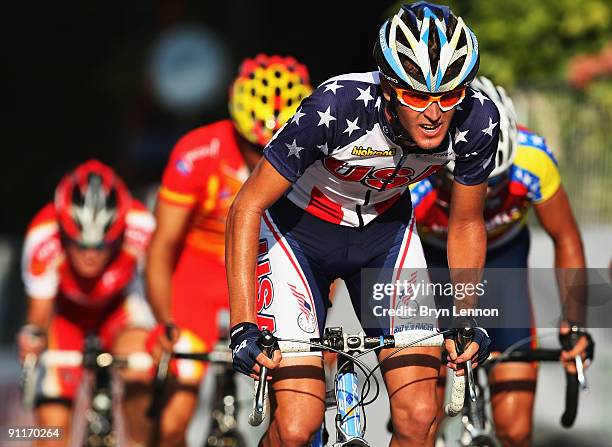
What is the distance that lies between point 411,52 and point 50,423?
4.39 meters

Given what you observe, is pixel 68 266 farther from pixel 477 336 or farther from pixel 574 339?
pixel 477 336

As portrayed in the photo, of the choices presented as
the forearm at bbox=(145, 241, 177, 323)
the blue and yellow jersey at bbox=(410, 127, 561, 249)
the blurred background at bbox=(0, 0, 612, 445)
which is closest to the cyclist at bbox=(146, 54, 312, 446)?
the forearm at bbox=(145, 241, 177, 323)

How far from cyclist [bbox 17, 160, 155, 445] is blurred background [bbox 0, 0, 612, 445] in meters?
3.00

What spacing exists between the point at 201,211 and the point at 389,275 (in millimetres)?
2550

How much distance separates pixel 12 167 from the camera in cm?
2356

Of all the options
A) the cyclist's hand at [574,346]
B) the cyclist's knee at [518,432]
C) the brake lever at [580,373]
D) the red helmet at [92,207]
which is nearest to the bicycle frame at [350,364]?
the brake lever at [580,373]

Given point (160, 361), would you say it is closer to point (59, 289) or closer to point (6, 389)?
point (59, 289)

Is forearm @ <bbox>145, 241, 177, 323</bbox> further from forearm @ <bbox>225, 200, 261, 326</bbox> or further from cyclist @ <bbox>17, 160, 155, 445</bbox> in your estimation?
forearm @ <bbox>225, 200, 261, 326</bbox>

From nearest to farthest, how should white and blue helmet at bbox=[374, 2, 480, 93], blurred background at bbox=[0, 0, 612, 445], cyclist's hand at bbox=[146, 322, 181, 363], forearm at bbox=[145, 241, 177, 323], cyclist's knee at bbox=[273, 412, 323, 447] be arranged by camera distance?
1. white and blue helmet at bbox=[374, 2, 480, 93]
2. cyclist's knee at bbox=[273, 412, 323, 447]
3. cyclist's hand at bbox=[146, 322, 181, 363]
4. forearm at bbox=[145, 241, 177, 323]
5. blurred background at bbox=[0, 0, 612, 445]

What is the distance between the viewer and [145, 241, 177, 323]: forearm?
25.5ft

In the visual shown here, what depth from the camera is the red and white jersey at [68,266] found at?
27.9 ft

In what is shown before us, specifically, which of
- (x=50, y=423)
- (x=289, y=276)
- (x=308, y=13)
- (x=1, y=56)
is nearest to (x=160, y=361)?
(x=50, y=423)

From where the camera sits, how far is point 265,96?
26.2 ft

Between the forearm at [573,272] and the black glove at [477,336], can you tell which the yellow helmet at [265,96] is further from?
the black glove at [477,336]
